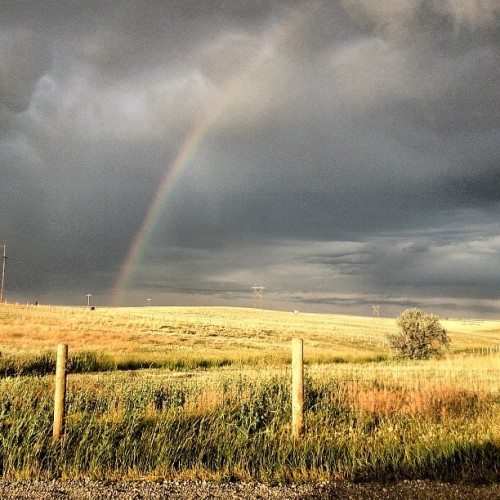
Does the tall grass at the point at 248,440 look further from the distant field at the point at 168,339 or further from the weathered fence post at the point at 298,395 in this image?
the distant field at the point at 168,339

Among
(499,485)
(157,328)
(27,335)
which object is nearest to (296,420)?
(499,485)

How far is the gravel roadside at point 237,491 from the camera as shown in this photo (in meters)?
6.78

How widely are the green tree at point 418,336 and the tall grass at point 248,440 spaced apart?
2976cm

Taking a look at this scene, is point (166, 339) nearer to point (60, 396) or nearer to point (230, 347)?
point (230, 347)

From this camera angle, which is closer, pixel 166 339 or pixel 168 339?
pixel 166 339

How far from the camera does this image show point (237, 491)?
23.0 feet

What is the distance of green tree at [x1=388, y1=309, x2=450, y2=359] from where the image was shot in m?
41.1

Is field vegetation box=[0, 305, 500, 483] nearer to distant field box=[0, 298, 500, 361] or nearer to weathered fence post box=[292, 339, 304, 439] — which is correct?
weathered fence post box=[292, 339, 304, 439]

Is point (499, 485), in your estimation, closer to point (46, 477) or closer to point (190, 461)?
point (190, 461)

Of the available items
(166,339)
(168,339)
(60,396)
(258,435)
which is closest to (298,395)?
(258,435)

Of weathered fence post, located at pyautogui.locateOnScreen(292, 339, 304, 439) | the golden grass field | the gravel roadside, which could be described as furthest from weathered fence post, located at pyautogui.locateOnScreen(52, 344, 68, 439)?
the golden grass field

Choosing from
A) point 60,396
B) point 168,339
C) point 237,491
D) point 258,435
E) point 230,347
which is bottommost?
point 230,347

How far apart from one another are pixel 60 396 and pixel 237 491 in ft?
13.2

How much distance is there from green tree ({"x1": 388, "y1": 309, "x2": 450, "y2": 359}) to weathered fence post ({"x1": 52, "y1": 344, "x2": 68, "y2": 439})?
35.2m
